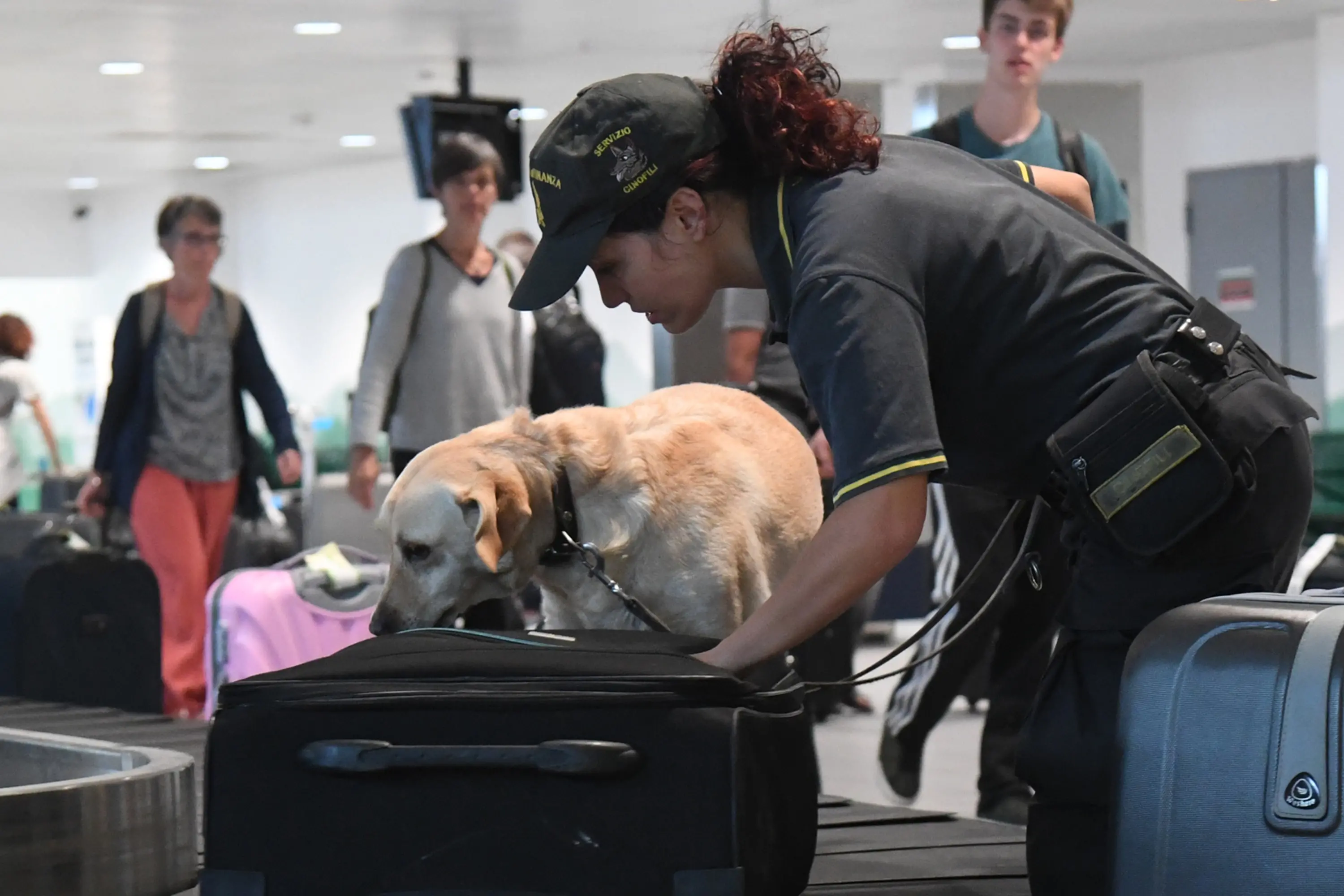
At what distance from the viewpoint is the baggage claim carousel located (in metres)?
1.73

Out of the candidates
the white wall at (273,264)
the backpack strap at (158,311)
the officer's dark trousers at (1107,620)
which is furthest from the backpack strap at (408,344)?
the white wall at (273,264)

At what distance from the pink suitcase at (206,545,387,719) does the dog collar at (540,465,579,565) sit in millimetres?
1333

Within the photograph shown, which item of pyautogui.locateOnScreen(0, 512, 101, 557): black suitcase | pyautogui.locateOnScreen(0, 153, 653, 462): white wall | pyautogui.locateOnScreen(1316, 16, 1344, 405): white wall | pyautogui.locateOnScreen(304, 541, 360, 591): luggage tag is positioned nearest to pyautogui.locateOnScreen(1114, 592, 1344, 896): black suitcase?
pyautogui.locateOnScreen(304, 541, 360, 591): luggage tag

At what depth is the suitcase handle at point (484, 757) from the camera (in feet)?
5.41

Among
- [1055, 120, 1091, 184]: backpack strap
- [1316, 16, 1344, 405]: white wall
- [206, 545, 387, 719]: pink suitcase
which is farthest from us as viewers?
[1316, 16, 1344, 405]: white wall

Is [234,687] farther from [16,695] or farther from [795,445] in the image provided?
[16,695]

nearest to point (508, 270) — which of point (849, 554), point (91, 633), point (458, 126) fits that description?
point (91, 633)

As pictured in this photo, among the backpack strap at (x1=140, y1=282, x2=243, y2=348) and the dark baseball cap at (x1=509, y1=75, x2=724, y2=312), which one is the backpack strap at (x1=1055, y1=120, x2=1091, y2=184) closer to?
the dark baseball cap at (x1=509, y1=75, x2=724, y2=312)

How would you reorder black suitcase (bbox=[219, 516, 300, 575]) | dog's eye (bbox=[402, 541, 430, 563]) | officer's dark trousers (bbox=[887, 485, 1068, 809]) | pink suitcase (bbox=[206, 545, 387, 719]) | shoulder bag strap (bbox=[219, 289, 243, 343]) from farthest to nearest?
1. black suitcase (bbox=[219, 516, 300, 575])
2. shoulder bag strap (bbox=[219, 289, 243, 343])
3. pink suitcase (bbox=[206, 545, 387, 719])
4. officer's dark trousers (bbox=[887, 485, 1068, 809])
5. dog's eye (bbox=[402, 541, 430, 563])

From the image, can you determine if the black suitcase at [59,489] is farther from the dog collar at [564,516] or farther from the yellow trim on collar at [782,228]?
the yellow trim on collar at [782,228]

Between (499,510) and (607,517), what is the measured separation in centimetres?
19

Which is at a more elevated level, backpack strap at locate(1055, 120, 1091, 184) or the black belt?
backpack strap at locate(1055, 120, 1091, 184)

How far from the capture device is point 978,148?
11.8 ft

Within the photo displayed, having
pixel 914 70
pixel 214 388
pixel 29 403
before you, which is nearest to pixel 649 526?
pixel 214 388
